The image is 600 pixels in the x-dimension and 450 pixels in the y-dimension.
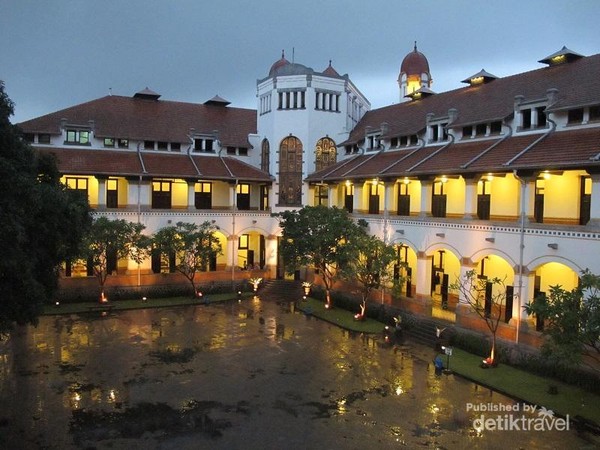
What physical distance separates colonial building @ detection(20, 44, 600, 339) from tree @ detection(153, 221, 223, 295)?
3.00 metres

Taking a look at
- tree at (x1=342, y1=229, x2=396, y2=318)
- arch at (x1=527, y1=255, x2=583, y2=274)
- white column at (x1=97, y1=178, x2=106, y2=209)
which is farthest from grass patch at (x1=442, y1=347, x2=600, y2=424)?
white column at (x1=97, y1=178, x2=106, y2=209)

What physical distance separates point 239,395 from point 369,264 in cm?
1321

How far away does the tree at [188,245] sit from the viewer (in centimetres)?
3509

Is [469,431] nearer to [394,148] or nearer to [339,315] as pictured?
[339,315]

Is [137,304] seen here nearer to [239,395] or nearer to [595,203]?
[239,395]

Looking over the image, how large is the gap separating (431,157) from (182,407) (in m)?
20.4

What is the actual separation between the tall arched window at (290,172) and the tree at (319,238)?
8.15m

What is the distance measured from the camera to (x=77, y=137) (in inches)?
1560

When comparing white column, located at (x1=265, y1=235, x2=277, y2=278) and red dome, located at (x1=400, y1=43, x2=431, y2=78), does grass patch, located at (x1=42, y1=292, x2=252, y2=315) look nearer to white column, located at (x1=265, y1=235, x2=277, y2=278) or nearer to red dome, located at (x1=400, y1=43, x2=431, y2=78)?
white column, located at (x1=265, y1=235, x2=277, y2=278)

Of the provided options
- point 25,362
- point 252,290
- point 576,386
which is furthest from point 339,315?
point 25,362

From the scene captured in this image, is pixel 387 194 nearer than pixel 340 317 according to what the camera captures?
No

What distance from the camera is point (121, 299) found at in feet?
117

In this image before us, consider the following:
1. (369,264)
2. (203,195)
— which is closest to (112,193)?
(203,195)

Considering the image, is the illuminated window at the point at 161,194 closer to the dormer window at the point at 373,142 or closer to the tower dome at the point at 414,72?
the dormer window at the point at 373,142
